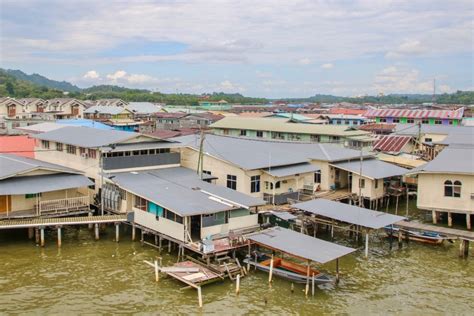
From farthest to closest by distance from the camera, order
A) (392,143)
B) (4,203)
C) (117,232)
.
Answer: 1. (392,143)
2. (117,232)
3. (4,203)

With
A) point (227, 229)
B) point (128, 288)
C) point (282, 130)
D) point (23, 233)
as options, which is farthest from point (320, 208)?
point (282, 130)

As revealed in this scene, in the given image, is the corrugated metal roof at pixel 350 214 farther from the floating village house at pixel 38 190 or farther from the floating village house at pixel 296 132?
the floating village house at pixel 296 132

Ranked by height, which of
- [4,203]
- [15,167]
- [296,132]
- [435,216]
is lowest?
[435,216]

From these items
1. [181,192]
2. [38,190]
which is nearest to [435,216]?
[181,192]

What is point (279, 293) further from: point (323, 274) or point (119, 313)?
point (119, 313)

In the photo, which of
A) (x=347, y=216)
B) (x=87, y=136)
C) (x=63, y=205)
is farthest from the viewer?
(x=87, y=136)

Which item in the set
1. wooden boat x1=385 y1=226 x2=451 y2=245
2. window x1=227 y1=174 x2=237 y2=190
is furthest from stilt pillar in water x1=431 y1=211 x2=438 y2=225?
window x1=227 y1=174 x2=237 y2=190

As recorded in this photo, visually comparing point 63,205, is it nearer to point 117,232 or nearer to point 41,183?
point 41,183
